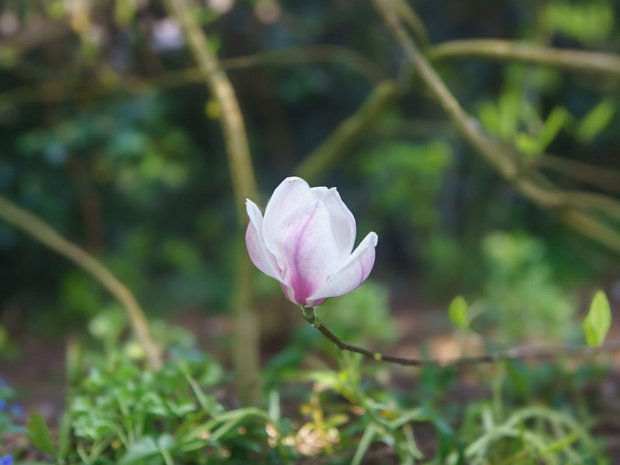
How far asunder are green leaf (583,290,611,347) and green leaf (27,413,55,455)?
68cm

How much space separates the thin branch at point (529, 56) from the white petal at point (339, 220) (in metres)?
0.81

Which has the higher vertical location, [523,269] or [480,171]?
[480,171]

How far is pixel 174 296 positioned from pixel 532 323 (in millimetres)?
1369

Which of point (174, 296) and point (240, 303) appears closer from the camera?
point (240, 303)

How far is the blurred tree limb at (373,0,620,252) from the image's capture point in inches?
51.3

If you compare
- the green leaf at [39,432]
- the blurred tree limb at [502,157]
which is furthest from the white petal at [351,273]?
the blurred tree limb at [502,157]

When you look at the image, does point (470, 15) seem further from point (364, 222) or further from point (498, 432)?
point (498, 432)

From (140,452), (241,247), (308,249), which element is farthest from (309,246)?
(241,247)

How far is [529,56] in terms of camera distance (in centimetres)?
151

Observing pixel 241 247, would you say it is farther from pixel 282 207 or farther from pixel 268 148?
pixel 268 148

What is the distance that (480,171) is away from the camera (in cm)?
377

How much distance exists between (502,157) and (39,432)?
0.89 meters

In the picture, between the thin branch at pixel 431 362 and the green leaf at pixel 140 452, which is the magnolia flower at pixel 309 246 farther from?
the green leaf at pixel 140 452

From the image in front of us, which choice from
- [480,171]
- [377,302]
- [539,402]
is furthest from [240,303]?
[480,171]
